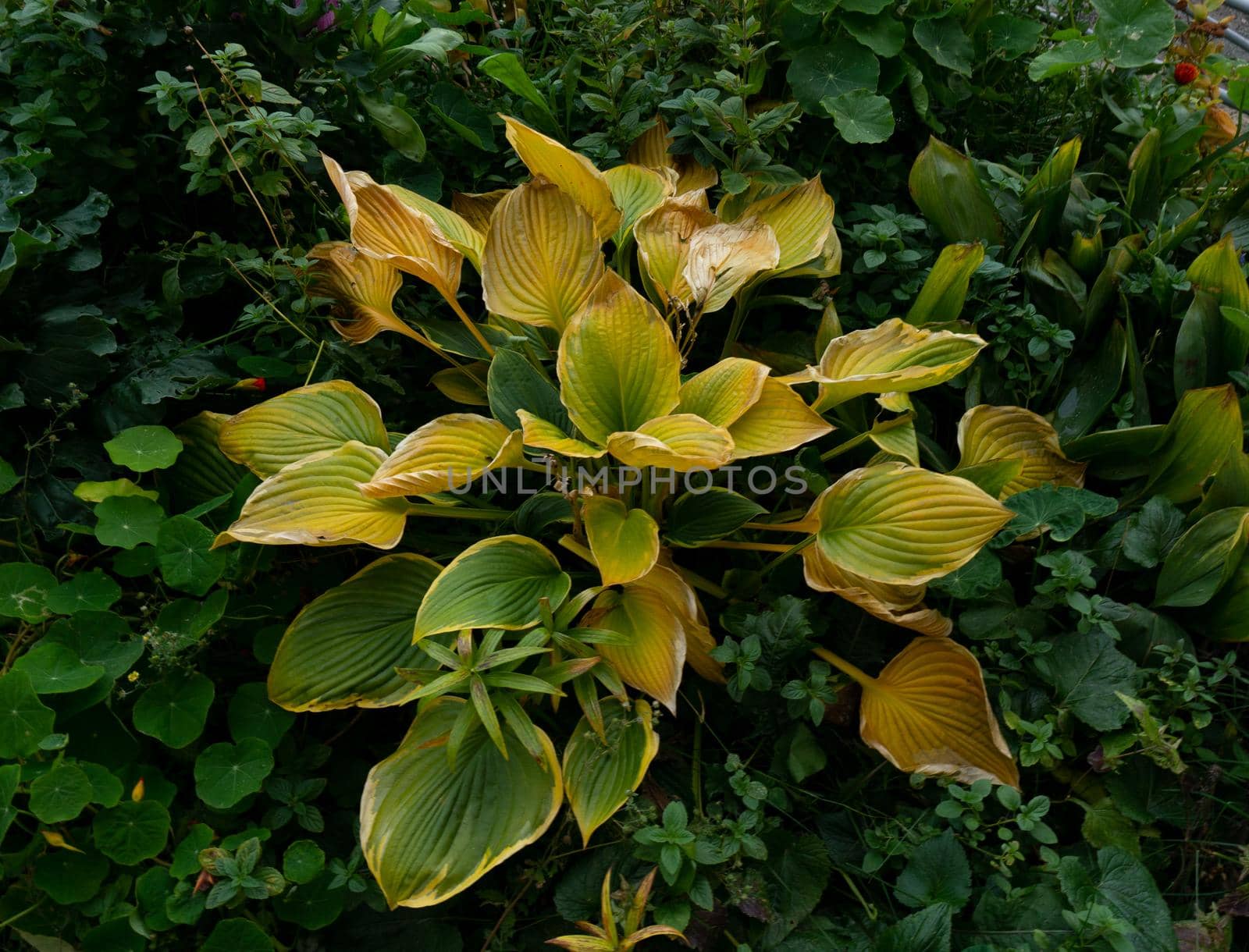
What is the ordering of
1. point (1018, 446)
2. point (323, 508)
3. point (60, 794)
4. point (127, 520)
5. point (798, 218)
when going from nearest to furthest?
point (60, 794), point (323, 508), point (127, 520), point (1018, 446), point (798, 218)

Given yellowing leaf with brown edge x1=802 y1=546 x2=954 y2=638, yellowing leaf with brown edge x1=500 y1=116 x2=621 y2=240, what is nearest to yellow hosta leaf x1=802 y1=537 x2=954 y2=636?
yellowing leaf with brown edge x1=802 y1=546 x2=954 y2=638

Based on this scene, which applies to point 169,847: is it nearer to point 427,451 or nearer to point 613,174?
point 427,451

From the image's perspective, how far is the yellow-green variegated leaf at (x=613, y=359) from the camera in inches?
50.7

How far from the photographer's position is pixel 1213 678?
127cm

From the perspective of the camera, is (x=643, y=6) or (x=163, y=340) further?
(x=643, y=6)

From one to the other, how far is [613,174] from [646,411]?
57cm

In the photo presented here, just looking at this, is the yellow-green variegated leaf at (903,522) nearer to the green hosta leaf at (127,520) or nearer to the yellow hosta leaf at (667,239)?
the yellow hosta leaf at (667,239)

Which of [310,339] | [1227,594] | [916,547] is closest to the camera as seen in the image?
[916,547]

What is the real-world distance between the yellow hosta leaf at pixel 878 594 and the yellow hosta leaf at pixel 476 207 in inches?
34.6

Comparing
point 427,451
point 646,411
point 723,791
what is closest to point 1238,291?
point 646,411

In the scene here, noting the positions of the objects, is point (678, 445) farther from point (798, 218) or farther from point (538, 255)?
point (798, 218)

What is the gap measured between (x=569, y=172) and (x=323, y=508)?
0.70 metres

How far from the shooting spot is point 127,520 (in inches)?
54.2

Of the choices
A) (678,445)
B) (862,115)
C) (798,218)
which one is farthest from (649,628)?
(862,115)
